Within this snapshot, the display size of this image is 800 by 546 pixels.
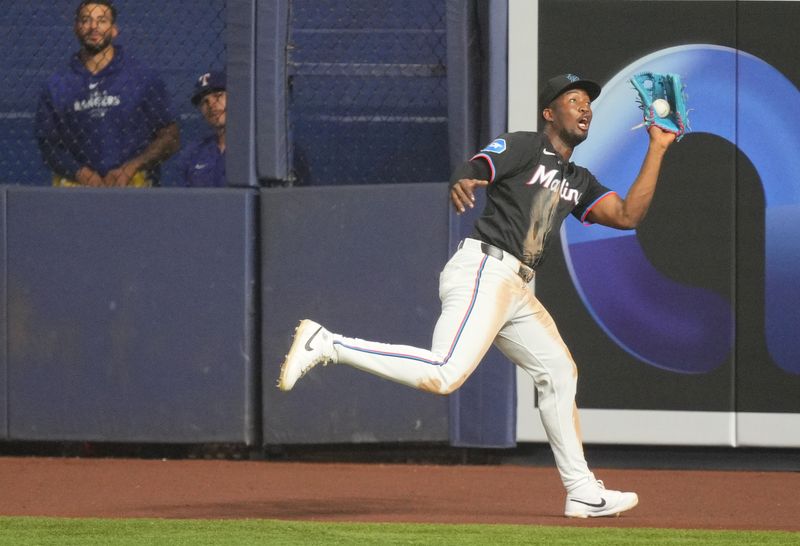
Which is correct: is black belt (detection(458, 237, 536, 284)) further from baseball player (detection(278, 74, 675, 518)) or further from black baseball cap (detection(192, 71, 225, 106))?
black baseball cap (detection(192, 71, 225, 106))

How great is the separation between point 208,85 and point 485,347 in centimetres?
329

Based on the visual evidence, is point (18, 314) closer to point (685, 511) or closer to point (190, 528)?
point (190, 528)

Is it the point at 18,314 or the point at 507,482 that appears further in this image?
the point at 18,314

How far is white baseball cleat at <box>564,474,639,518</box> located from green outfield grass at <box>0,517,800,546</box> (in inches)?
7.5

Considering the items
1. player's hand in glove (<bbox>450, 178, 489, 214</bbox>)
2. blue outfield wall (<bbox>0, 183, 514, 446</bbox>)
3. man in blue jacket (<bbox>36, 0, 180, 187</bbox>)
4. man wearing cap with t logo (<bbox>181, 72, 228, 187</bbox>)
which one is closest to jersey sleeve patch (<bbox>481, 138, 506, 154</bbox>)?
player's hand in glove (<bbox>450, 178, 489, 214</bbox>)

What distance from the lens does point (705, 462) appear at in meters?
7.60

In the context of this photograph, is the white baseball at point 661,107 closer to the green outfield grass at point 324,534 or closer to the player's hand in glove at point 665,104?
the player's hand in glove at point 665,104

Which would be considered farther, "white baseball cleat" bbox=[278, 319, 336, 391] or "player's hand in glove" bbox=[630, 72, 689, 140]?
"player's hand in glove" bbox=[630, 72, 689, 140]

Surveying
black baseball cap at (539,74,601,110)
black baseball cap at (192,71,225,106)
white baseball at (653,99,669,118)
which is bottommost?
white baseball at (653,99,669,118)

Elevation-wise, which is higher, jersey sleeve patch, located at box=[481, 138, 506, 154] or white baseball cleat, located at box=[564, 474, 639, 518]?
jersey sleeve patch, located at box=[481, 138, 506, 154]

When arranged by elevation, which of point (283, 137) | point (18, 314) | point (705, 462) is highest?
point (283, 137)

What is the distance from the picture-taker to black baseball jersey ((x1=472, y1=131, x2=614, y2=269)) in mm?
5500

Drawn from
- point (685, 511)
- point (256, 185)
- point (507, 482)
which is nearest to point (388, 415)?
Answer: point (507, 482)

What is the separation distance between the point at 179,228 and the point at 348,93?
49.5 inches
